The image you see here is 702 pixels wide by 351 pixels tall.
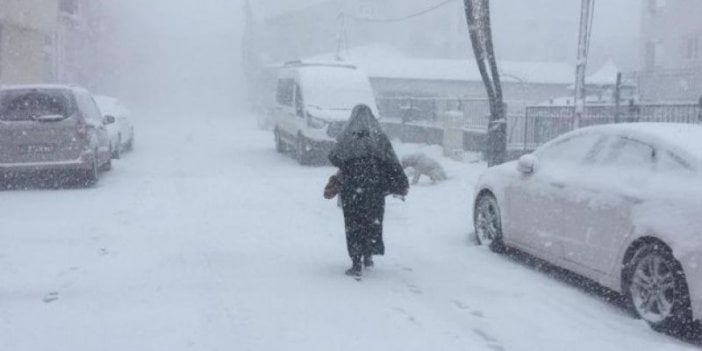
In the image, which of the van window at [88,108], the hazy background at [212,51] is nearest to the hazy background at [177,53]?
the hazy background at [212,51]

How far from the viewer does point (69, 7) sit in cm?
3578

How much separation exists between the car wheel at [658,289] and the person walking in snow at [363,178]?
233 cm

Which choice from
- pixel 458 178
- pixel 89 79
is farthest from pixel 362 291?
pixel 89 79

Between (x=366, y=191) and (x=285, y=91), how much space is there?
14335 mm

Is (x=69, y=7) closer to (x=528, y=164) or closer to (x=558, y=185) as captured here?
(x=528, y=164)

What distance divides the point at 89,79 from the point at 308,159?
29.5m

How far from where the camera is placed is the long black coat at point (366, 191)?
774 centimetres

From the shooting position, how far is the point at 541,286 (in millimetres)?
7633

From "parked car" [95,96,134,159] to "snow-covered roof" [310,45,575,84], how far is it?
20775mm

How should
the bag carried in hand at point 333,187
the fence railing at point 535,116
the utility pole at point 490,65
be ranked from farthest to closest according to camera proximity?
the utility pole at point 490,65 → the fence railing at point 535,116 → the bag carried in hand at point 333,187

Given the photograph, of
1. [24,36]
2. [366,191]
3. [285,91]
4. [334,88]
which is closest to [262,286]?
[366,191]

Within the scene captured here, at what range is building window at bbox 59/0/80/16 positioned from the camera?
35.2m

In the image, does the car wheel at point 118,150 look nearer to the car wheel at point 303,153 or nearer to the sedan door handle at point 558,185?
the car wheel at point 303,153

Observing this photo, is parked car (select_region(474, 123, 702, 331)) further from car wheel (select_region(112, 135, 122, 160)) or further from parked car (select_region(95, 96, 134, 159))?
car wheel (select_region(112, 135, 122, 160))
